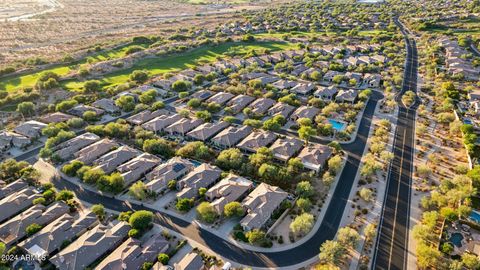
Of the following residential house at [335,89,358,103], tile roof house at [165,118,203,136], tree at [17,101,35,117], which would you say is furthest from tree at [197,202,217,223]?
tree at [17,101,35,117]

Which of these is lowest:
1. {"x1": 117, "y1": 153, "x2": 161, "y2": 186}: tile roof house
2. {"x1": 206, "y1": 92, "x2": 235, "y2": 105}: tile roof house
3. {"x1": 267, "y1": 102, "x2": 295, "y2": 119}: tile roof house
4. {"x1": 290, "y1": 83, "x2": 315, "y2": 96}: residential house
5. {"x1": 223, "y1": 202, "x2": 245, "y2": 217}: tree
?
{"x1": 117, "y1": 153, "x2": 161, "y2": 186}: tile roof house

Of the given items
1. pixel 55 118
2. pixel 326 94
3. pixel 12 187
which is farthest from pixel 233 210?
pixel 55 118

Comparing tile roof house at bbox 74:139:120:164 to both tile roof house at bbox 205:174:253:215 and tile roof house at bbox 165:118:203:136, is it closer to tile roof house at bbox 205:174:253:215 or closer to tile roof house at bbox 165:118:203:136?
tile roof house at bbox 165:118:203:136

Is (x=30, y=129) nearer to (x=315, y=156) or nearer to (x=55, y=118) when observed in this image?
(x=55, y=118)

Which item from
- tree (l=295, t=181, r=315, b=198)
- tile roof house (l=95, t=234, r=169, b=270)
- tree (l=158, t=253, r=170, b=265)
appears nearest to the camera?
tile roof house (l=95, t=234, r=169, b=270)

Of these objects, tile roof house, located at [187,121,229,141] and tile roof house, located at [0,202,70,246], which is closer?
tile roof house, located at [0,202,70,246]

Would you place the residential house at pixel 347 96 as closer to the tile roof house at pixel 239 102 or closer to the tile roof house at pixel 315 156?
the tile roof house at pixel 239 102

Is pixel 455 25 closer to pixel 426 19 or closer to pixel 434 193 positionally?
pixel 426 19
